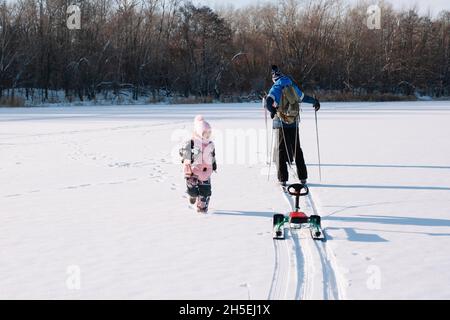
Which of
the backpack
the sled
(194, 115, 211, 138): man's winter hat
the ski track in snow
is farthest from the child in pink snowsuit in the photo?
the backpack

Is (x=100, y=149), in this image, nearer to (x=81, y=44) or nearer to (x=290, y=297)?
(x=290, y=297)

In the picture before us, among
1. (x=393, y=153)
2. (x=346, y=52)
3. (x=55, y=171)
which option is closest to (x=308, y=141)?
(x=393, y=153)

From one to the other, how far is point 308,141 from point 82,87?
37.0 meters

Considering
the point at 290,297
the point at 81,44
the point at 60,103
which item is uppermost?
the point at 81,44

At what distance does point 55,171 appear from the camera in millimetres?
9617

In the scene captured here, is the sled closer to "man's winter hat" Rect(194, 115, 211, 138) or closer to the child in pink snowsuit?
the child in pink snowsuit

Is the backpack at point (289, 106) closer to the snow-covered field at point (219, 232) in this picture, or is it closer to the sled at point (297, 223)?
the snow-covered field at point (219, 232)

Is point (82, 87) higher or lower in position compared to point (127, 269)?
higher

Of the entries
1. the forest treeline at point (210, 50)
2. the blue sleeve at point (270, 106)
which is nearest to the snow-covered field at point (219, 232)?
the blue sleeve at point (270, 106)

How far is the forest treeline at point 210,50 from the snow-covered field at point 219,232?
38706 millimetres

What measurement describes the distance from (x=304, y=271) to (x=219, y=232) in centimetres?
140

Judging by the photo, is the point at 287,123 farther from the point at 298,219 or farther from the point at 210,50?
the point at 210,50

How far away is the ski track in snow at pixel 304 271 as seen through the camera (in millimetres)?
3850

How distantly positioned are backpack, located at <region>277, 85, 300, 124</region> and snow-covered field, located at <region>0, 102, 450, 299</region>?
1080 mm
